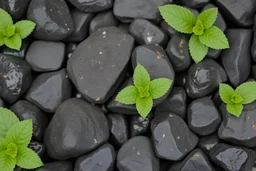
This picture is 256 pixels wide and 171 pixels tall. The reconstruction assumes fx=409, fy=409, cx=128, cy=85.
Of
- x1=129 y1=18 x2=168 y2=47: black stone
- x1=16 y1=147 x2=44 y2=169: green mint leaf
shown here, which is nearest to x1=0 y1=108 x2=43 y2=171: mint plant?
x1=16 y1=147 x2=44 y2=169: green mint leaf

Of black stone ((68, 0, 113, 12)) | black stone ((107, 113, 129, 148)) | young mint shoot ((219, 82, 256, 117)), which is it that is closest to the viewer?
young mint shoot ((219, 82, 256, 117))

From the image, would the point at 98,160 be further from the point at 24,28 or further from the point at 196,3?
the point at 196,3

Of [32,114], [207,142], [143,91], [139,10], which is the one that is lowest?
[207,142]

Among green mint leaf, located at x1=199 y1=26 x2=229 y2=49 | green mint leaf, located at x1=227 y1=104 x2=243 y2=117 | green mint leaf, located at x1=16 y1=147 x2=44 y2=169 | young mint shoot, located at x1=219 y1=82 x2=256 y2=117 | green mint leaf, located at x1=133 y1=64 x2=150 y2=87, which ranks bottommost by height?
green mint leaf, located at x1=16 y1=147 x2=44 y2=169

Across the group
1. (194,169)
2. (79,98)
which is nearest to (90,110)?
(79,98)

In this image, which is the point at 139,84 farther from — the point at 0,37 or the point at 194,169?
the point at 0,37

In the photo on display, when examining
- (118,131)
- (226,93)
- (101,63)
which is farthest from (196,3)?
(118,131)

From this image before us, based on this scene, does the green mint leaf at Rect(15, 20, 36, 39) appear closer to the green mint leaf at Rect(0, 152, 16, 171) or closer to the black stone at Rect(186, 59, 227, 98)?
the green mint leaf at Rect(0, 152, 16, 171)
